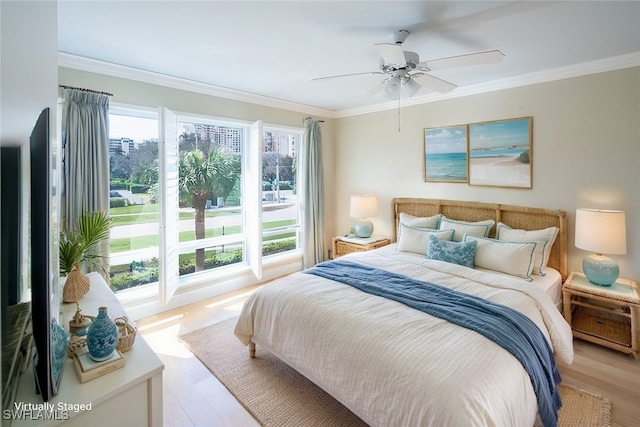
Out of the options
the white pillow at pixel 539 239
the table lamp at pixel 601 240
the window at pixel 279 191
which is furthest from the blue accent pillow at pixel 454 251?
the window at pixel 279 191

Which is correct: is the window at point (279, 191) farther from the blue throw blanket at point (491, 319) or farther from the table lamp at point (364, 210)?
the blue throw blanket at point (491, 319)

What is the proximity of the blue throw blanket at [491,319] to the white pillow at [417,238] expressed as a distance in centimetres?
102

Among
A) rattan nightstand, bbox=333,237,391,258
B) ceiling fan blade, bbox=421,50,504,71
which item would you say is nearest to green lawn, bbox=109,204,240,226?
rattan nightstand, bbox=333,237,391,258

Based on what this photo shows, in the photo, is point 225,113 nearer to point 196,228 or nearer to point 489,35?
point 196,228

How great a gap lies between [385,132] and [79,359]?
4.27m

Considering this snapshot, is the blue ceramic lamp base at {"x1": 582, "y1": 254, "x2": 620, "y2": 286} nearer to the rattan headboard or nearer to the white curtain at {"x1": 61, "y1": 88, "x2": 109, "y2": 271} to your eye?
the rattan headboard

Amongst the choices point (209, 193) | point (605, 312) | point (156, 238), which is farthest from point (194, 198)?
point (605, 312)

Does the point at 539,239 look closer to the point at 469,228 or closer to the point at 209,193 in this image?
the point at 469,228

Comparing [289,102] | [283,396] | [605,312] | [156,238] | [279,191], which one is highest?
[289,102]

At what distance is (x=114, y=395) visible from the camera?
1210 millimetres

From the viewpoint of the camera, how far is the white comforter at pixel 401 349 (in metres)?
1.46

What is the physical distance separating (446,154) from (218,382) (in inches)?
140

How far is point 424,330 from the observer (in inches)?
72.9

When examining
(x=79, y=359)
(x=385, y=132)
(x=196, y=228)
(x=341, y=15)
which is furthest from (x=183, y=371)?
(x=385, y=132)
